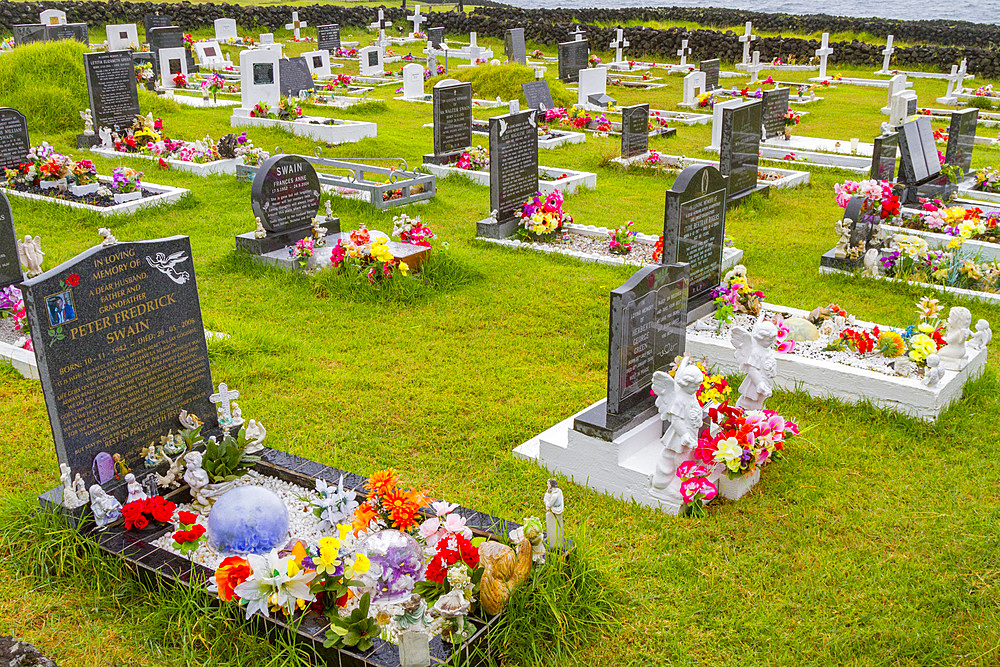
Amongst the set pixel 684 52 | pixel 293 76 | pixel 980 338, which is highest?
pixel 684 52

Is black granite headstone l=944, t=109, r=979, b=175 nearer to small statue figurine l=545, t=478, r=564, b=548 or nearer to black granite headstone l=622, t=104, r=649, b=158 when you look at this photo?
black granite headstone l=622, t=104, r=649, b=158

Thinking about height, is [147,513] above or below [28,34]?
below

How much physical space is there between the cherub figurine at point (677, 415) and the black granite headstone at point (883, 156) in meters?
7.48

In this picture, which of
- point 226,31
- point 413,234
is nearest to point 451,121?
point 413,234

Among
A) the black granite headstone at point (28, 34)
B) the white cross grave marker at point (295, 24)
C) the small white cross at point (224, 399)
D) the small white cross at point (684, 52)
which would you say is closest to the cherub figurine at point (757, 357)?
the small white cross at point (224, 399)

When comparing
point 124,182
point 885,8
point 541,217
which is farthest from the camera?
point 885,8

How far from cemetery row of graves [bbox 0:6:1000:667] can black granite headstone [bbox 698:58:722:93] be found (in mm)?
11221

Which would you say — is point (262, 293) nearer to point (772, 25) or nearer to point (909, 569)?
point (909, 569)

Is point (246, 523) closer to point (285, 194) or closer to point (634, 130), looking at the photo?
point (285, 194)

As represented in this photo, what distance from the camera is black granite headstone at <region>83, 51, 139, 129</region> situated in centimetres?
1534

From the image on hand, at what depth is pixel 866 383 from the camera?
6.83 metres

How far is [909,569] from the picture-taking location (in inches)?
194

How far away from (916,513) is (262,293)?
6.63 metres

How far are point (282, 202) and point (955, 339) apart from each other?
713 centimetres
